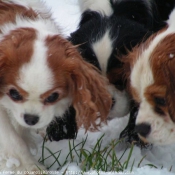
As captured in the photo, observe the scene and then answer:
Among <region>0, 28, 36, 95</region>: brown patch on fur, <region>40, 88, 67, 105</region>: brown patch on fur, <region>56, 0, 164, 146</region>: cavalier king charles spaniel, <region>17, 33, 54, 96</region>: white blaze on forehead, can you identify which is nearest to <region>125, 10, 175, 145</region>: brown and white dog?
<region>56, 0, 164, 146</region>: cavalier king charles spaniel

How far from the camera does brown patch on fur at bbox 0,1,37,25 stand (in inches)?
121

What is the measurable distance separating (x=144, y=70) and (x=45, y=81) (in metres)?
0.60

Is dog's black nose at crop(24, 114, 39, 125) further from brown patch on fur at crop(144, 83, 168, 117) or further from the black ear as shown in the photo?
the black ear

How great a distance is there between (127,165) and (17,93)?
799mm

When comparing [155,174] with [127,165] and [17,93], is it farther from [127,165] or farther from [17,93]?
[17,93]

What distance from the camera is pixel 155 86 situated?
2.78m

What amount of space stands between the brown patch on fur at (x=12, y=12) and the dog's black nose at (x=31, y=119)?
67 centimetres

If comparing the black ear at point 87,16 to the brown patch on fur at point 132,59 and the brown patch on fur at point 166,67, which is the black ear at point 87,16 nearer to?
the brown patch on fur at point 132,59

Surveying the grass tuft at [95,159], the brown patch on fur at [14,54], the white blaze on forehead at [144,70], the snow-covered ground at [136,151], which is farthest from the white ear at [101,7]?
the grass tuft at [95,159]

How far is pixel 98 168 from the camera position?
9.18 ft

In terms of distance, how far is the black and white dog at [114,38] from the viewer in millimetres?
3084

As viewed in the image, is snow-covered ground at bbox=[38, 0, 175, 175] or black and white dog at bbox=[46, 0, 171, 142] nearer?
snow-covered ground at bbox=[38, 0, 175, 175]

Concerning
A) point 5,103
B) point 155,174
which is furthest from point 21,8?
point 155,174

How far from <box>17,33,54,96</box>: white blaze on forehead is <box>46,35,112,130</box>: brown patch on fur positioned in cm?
5
